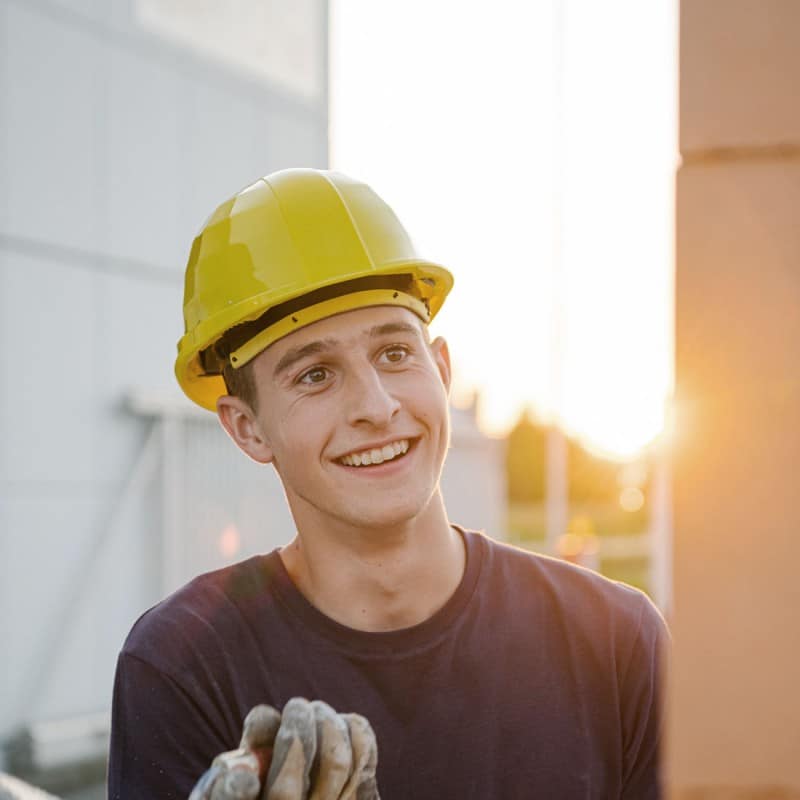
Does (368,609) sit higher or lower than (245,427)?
lower

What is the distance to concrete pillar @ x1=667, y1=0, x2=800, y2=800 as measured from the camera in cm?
116

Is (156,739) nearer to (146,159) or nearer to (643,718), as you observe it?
(643,718)

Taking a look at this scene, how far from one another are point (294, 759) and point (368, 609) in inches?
31.2

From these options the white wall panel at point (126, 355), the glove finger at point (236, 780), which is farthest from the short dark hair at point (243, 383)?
the white wall panel at point (126, 355)

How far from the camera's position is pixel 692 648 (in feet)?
3.86

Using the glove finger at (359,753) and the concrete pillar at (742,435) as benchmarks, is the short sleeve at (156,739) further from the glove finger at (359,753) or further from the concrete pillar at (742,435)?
the concrete pillar at (742,435)

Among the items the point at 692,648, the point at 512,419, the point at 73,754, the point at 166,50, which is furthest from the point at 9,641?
the point at 512,419

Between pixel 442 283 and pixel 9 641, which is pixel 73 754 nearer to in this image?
pixel 9 641

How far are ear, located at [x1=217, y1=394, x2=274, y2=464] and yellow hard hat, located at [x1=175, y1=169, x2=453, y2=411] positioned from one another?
97 mm

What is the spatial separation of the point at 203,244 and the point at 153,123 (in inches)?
237

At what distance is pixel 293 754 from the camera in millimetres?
1706

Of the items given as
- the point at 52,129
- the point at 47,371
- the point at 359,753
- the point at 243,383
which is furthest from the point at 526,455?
the point at 359,753

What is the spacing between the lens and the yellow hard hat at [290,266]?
2463mm

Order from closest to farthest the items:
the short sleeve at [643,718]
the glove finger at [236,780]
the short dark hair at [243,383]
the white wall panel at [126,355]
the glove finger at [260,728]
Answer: the glove finger at [236,780] → the glove finger at [260,728] → the short sleeve at [643,718] → the short dark hair at [243,383] → the white wall panel at [126,355]
